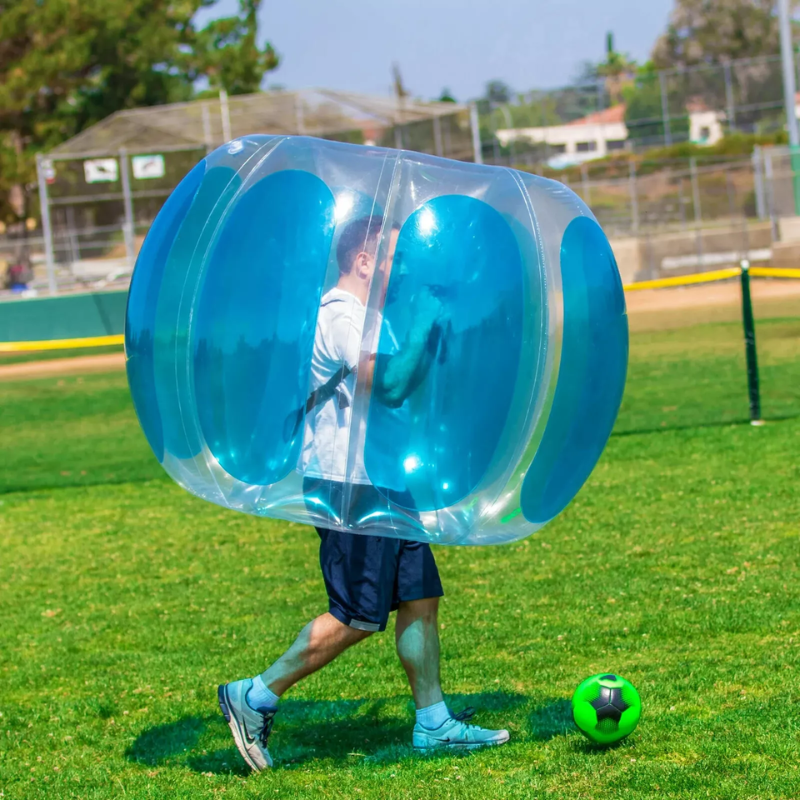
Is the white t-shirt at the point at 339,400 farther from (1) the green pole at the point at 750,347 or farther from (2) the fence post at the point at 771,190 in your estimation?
(2) the fence post at the point at 771,190

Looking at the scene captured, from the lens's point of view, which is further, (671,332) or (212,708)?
(671,332)

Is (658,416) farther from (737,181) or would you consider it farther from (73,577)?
(737,181)

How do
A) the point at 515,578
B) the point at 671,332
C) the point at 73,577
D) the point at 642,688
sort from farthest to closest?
1. the point at 671,332
2. the point at 73,577
3. the point at 515,578
4. the point at 642,688

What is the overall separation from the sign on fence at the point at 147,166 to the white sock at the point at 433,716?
87.1ft

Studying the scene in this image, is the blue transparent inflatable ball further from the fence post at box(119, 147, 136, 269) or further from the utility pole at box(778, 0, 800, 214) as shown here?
the utility pole at box(778, 0, 800, 214)

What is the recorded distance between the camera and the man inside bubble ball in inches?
139

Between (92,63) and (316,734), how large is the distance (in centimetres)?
4765

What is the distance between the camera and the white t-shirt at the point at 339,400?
3553 millimetres

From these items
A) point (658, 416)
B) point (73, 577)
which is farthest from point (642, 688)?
point (658, 416)

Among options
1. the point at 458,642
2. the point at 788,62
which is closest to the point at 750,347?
the point at 458,642

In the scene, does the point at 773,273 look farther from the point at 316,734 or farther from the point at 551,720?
the point at 316,734

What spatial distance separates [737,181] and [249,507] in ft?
112

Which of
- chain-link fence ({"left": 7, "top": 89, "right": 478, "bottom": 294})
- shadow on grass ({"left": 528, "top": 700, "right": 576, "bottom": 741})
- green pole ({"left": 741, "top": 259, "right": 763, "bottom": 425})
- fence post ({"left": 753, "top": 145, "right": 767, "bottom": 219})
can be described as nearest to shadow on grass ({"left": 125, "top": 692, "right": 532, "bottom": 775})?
shadow on grass ({"left": 528, "top": 700, "right": 576, "bottom": 741})

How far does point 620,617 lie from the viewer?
5594 mm
